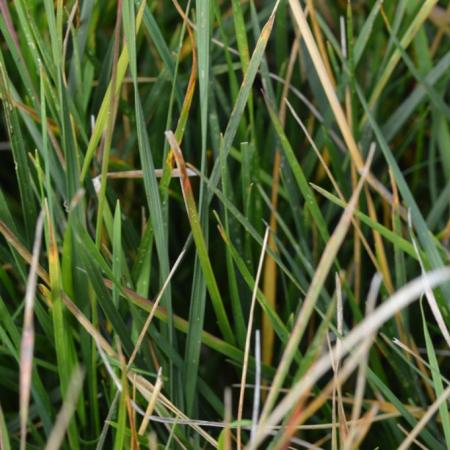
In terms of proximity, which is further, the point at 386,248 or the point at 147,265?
the point at 386,248

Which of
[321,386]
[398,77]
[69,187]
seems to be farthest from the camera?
[398,77]

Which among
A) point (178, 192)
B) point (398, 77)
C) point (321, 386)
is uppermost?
point (398, 77)

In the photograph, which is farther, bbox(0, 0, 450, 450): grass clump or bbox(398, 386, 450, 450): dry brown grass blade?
bbox(0, 0, 450, 450): grass clump

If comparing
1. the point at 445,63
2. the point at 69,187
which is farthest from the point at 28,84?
the point at 445,63

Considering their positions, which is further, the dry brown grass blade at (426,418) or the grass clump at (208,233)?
the grass clump at (208,233)

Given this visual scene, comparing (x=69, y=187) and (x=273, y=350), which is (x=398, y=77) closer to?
(x=273, y=350)

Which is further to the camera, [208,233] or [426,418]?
[208,233]

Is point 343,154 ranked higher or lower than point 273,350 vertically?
higher

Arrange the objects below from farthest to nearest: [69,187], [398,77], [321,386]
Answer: [398,77]
[321,386]
[69,187]
